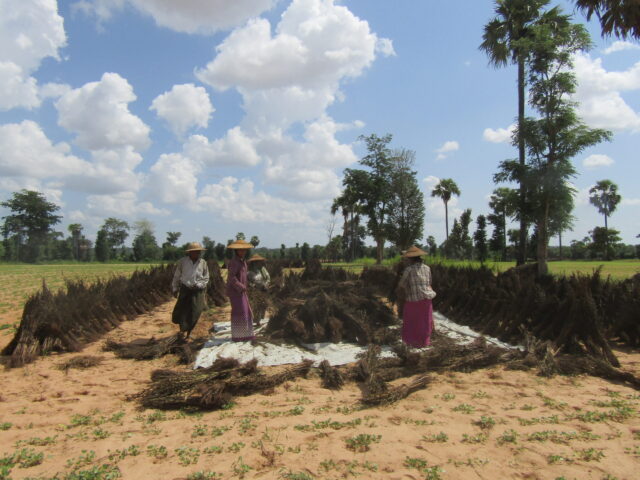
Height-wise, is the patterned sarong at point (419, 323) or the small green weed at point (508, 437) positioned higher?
the patterned sarong at point (419, 323)

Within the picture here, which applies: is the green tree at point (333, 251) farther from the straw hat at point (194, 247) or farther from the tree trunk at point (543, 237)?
the straw hat at point (194, 247)

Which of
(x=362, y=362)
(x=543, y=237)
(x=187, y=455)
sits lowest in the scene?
(x=187, y=455)

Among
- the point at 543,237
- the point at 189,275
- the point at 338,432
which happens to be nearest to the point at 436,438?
the point at 338,432

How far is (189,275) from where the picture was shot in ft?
19.4

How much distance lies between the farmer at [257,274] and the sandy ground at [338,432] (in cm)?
221

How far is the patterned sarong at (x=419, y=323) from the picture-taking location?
5359 millimetres

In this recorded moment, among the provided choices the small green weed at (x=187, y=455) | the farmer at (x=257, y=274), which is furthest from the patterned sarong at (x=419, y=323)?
the small green weed at (x=187, y=455)

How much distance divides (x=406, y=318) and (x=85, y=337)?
472 cm

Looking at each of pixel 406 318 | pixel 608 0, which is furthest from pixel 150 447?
pixel 608 0

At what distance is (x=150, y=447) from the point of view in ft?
9.21

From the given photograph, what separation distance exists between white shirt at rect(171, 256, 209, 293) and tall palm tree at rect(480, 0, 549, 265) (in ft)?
34.4

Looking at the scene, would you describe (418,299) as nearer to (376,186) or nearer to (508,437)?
(508,437)

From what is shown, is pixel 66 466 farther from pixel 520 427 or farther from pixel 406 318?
pixel 406 318

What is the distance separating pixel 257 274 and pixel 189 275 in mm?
1003
